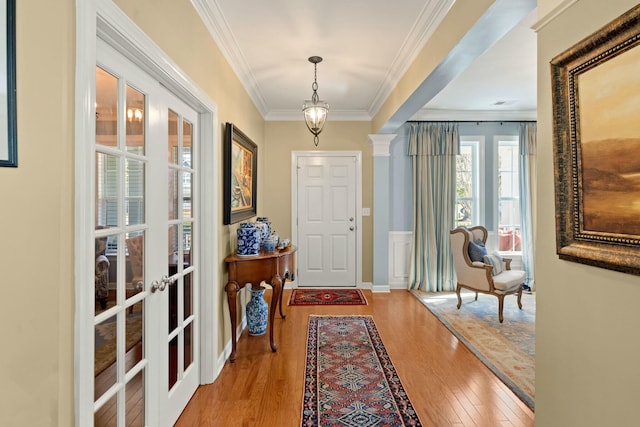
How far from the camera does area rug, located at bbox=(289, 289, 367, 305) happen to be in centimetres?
477

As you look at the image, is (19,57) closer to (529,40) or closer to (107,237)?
(107,237)

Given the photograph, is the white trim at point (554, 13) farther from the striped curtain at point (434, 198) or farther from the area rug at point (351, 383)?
the striped curtain at point (434, 198)

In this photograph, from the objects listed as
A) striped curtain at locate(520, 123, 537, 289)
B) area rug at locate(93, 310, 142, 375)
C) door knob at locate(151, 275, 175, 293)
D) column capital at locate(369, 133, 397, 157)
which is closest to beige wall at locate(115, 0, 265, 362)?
door knob at locate(151, 275, 175, 293)

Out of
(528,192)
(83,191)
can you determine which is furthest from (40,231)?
(528,192)

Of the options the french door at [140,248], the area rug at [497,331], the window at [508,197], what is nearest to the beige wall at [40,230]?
the french door at [140,248]

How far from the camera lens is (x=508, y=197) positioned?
18.4 ft

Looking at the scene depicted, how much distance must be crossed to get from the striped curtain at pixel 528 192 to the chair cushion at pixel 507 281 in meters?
1.22

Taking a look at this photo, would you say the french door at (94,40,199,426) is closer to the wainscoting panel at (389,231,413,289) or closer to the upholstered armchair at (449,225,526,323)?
the upholstered armchair at (449,225,526,323)

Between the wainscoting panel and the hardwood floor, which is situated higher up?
the wainscoting panel

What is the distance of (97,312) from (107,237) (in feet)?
0.95

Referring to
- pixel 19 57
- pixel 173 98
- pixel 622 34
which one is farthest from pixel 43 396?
pixel 622 34

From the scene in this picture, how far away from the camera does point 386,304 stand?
4.71 meters

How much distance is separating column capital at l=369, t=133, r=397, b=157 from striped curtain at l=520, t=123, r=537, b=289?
2018mm

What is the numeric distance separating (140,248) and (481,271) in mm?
3750
